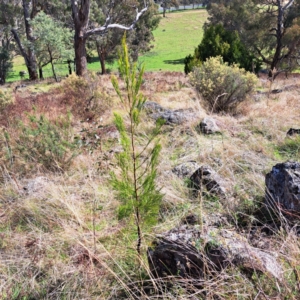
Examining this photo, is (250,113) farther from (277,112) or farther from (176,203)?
(176,203)

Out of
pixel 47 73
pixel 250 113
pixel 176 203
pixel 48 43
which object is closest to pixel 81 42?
pixel 48 43

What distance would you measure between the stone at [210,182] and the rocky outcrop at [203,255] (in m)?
0.91

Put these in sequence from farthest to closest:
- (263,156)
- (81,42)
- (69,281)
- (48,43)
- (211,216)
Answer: (48,43)
(81,42)
(263,156)
(211,216)
(69,281)

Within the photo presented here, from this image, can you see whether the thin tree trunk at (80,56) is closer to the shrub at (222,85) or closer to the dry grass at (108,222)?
the shrub at (222,85)

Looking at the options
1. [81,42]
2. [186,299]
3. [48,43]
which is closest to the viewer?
[186,299]

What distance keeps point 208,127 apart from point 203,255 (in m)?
3.41

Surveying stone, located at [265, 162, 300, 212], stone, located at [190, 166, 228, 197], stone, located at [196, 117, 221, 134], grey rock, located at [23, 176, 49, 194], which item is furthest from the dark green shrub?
stone, located at [265, 162, 300, 212]

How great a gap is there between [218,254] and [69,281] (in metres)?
1.12

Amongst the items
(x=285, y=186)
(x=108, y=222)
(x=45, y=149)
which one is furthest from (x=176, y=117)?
(x=285, y=186)

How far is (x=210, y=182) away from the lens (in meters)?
3.03

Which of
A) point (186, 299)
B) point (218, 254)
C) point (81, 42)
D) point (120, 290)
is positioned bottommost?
point (120, 290)

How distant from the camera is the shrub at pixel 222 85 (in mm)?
6645

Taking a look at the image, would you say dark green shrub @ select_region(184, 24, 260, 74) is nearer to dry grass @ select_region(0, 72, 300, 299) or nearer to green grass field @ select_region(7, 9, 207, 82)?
dry grass @ select_region(0, 72, 300, 299)

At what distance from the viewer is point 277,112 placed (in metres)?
5.92
